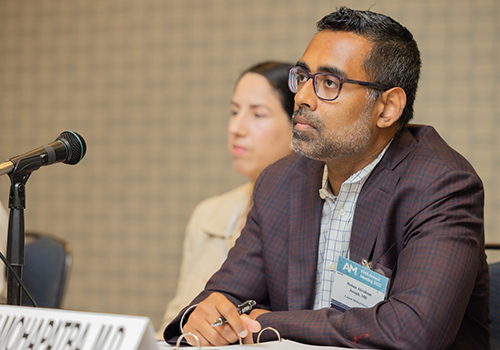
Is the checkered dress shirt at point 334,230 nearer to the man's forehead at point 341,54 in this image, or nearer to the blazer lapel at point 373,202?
the blazer lapel at point 373,202

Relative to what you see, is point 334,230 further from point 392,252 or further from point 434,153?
point 434,153

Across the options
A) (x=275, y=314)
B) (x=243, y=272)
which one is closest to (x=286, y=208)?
(x=243, y=272)

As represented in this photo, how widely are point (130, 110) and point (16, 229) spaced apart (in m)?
2.30

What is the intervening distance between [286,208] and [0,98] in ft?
9.24

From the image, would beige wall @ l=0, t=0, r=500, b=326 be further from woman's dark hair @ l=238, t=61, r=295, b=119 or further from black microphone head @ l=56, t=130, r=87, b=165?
black microphone head @ l=56, t=130, r=87, b=165

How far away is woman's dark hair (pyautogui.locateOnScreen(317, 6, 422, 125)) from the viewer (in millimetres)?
1278

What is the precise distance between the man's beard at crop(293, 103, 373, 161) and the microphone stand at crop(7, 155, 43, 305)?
0.66 metres

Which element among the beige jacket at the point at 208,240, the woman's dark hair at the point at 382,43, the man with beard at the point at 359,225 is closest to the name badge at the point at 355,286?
the man with beard at the point at 359,225

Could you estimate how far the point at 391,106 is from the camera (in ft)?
4.34

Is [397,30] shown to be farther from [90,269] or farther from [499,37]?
[90,269]

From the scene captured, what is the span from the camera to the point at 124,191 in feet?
10.4

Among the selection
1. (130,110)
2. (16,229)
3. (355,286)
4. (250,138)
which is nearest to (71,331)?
(16,229)

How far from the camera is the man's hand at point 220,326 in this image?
3.22 feet

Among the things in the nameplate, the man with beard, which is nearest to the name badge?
the man with beard
